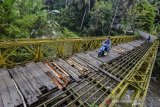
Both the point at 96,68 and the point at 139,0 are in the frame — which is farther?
the point at 139,0

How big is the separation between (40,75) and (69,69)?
5.67ft

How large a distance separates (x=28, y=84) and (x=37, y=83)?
35 centimetres

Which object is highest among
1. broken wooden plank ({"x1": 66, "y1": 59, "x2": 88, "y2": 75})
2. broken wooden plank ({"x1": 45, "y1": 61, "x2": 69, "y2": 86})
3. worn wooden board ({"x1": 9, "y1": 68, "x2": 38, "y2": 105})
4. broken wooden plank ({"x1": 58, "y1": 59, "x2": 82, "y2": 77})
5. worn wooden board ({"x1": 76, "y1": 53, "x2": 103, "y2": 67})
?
worn wooden board ({"x1": 9, "y1": 68, "x2": 38, "y2": 105})

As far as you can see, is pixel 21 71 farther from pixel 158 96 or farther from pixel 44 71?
pixel 158 96

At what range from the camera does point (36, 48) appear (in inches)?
304

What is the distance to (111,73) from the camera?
8945 mm

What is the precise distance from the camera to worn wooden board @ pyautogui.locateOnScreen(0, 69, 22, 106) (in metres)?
5.04

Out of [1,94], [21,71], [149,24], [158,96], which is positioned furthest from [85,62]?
[149,24]

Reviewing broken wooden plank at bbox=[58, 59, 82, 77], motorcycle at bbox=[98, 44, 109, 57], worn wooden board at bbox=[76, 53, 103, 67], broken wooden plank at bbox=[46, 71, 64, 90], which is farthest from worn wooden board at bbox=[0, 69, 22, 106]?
motorcycle at bbox=[98, 44, 109, 57]

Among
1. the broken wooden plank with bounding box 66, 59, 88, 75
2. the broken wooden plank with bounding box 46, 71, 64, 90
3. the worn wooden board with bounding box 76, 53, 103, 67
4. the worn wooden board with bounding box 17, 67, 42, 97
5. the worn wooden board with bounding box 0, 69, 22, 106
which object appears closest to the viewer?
the worn wooden board with bounding box 0, 69, 22, 106

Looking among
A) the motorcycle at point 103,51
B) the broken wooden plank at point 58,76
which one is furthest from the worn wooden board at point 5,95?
the motorcycle at point 103,51

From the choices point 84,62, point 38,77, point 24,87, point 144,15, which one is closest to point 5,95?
point 24,87

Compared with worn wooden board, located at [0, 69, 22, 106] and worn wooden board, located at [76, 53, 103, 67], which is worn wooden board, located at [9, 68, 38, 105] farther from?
worn wooden board, located at [76, 53, 103, 67]

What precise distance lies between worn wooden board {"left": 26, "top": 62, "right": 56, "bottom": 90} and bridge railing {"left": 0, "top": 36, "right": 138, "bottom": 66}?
0.51m
